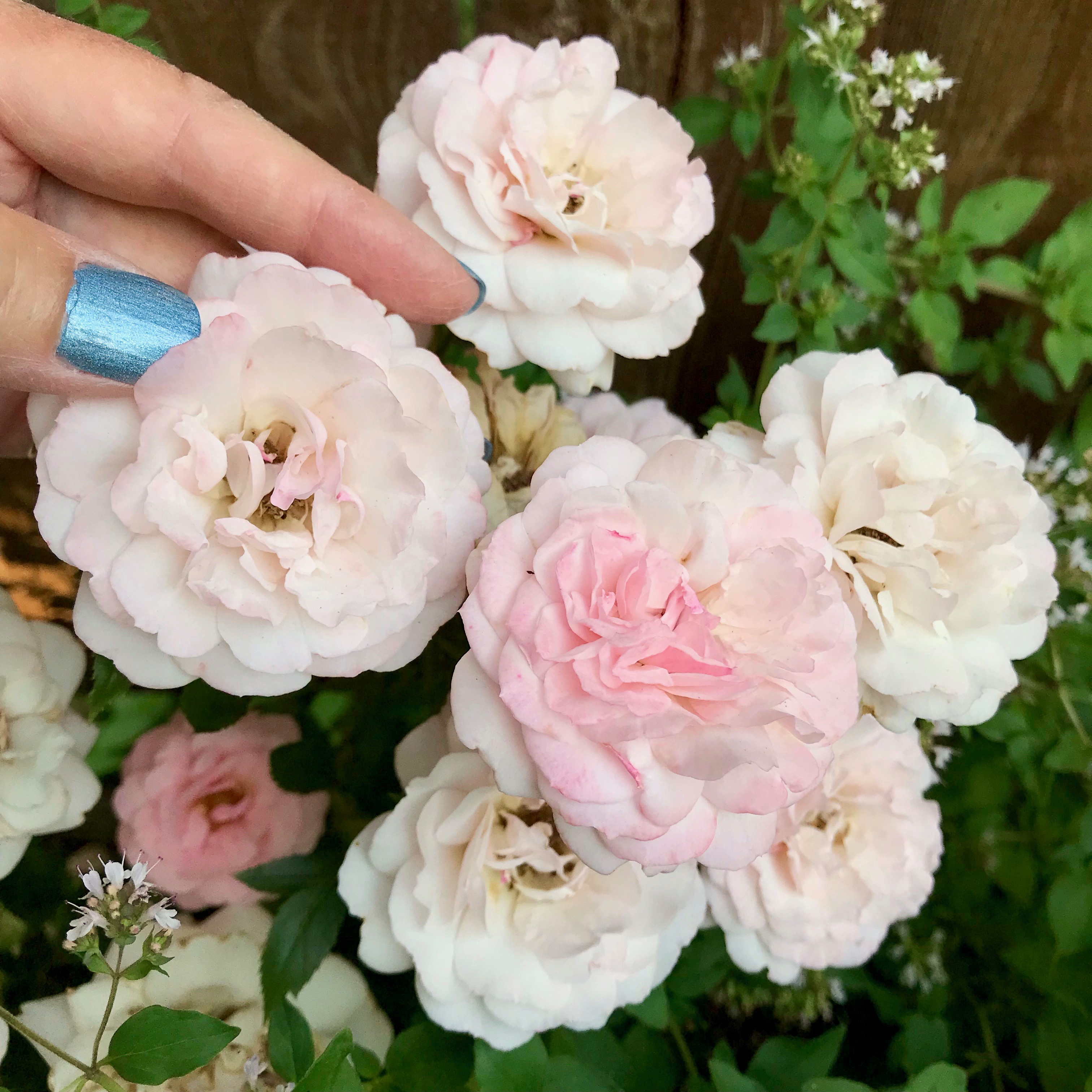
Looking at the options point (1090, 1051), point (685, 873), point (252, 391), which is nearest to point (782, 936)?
point (685, 873)

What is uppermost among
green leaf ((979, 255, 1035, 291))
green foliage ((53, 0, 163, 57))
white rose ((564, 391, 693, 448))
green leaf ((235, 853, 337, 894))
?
green foliage ((53, 0, 163, 57))

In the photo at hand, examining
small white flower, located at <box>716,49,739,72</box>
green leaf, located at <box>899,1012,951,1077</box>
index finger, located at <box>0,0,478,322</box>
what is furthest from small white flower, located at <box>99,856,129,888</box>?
small white flower, located at <box>716,49,739,72</box>

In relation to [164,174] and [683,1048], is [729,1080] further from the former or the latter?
[164,174]

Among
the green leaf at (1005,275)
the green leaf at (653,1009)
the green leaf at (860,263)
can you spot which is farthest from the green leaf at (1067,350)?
the green leaf at (653,1009)

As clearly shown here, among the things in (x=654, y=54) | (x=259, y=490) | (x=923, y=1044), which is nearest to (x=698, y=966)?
(x=923, y=1044)

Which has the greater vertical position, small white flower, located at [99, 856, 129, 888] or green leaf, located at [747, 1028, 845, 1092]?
small white flower, located at [99, 856, 129, 888]

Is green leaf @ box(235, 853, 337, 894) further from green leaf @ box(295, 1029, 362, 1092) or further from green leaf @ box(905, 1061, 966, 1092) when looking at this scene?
green leaf @ box(905, 1061, 966, 1092)
